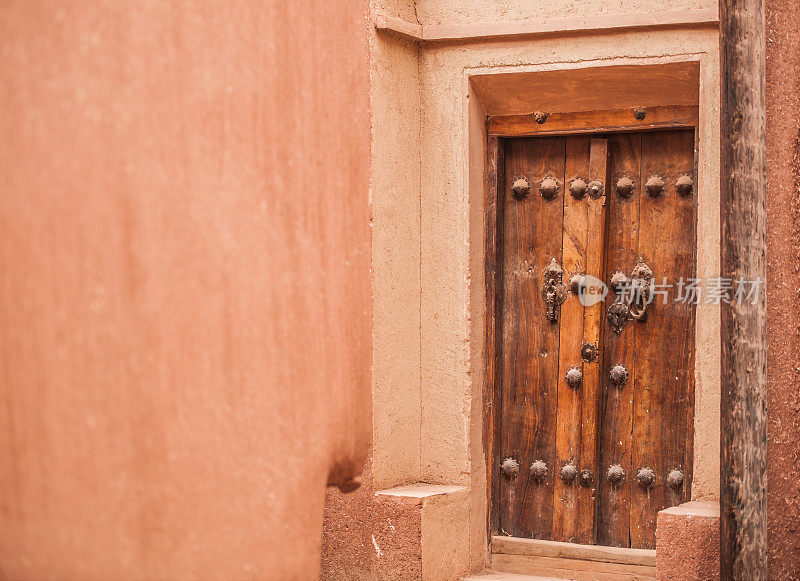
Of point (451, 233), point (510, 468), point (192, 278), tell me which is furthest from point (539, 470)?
point (192, 278)

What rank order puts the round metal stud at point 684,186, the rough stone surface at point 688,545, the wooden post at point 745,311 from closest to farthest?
the wooden post at point 745,311 → the rough stone surface at point 688,545 → the round metal stud at point 684,186

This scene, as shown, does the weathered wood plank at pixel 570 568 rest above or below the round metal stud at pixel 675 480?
below

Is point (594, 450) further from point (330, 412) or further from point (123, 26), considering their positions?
point (123, 26)

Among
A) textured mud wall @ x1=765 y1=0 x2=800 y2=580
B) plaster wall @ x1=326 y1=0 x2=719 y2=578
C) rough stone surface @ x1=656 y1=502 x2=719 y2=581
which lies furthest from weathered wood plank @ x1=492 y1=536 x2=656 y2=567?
textured mud wall @ x1=765 y1=0 x2=800 y2=580

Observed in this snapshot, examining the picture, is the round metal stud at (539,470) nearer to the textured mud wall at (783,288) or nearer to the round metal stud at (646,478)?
the round metal stud at (646,478)

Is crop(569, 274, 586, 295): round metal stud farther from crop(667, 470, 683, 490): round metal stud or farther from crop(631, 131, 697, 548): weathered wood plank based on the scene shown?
crop(667, 470, 683, 490): round metal stud

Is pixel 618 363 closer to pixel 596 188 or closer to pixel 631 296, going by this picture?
pixel 631 296

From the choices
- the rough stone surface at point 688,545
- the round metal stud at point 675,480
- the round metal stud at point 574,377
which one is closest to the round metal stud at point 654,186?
the round metal stud at point 574,377

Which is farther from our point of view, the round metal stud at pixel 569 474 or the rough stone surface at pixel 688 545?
the round metal stud at pixel 569 474

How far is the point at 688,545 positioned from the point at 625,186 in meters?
1.17

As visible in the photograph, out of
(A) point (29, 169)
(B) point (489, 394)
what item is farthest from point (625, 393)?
(A) point (29, 169)

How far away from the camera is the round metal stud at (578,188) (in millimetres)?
2621

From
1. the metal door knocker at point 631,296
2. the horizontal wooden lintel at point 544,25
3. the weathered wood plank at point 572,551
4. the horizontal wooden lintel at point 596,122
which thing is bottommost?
the weathered wood plank at point 572,551

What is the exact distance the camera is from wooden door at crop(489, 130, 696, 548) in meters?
2.55
